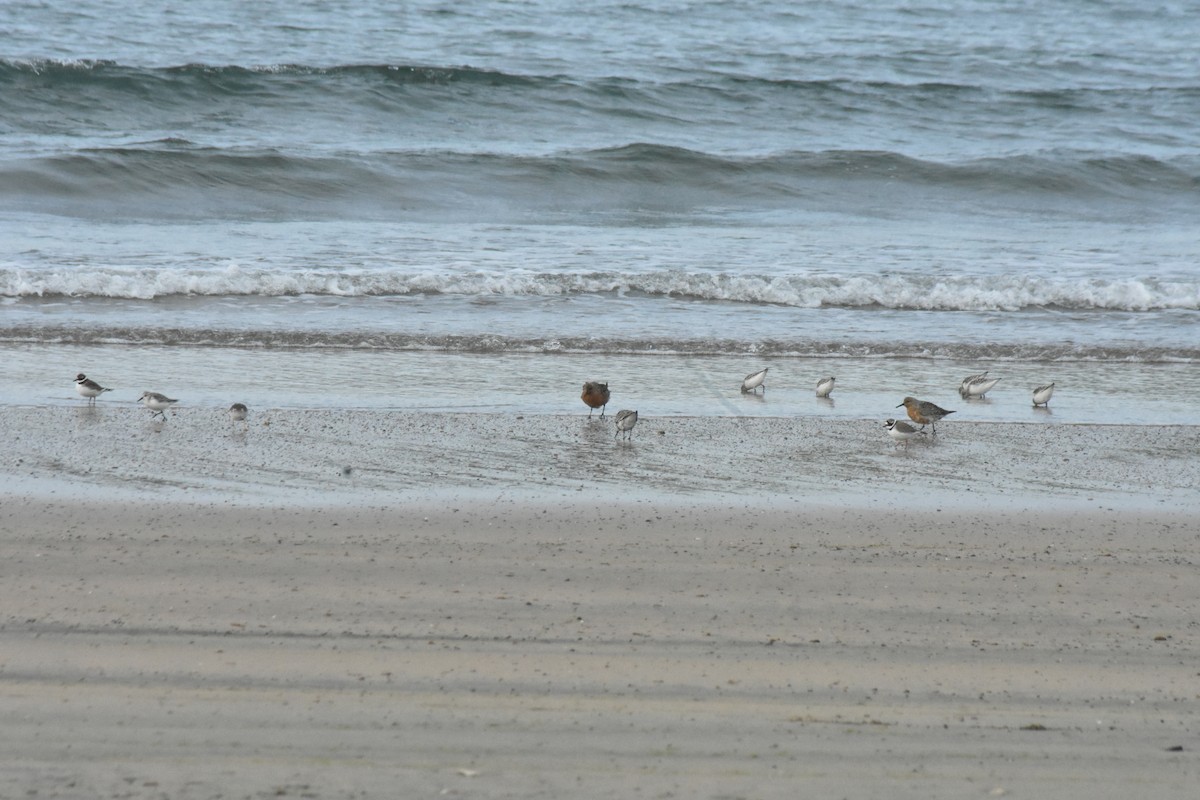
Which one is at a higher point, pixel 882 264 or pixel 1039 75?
pixel 1039 75

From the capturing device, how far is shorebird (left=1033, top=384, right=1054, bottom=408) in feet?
29.2

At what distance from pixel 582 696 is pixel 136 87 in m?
22.8

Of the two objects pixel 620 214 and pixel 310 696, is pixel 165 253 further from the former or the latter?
pixel 310 696

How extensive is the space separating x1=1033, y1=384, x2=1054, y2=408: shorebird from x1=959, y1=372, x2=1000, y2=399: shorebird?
329mm

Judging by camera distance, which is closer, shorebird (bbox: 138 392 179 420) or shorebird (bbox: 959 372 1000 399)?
shorebird (bbox: 138 392 179 420)

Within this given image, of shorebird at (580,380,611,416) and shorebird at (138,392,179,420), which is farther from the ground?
shorebird at (580,380,611,416)

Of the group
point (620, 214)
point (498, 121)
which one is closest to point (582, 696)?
point (620, 214)

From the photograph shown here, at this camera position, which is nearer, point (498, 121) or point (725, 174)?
point (725, 174)

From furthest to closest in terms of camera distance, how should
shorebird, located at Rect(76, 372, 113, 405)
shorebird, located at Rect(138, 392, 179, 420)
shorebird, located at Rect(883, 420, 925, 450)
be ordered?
shorebird, located at Rect(76, 372, 113, 405), shorebird, located at Rect(138, 392, 179, 420), shorebird, located at Rect(883, 420, 925, 450)

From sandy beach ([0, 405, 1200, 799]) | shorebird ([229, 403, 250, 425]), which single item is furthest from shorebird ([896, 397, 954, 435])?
shorebird ([229, 403, 250, 425])

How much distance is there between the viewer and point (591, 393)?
27.2 ft

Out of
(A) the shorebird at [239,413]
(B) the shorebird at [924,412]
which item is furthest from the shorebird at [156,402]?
(B) the shorebird at [924,412]

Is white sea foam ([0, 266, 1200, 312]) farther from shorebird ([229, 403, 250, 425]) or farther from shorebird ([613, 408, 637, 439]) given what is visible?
shorebird ([613, 408, 637, 439])

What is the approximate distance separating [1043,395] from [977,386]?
47 centimetres
